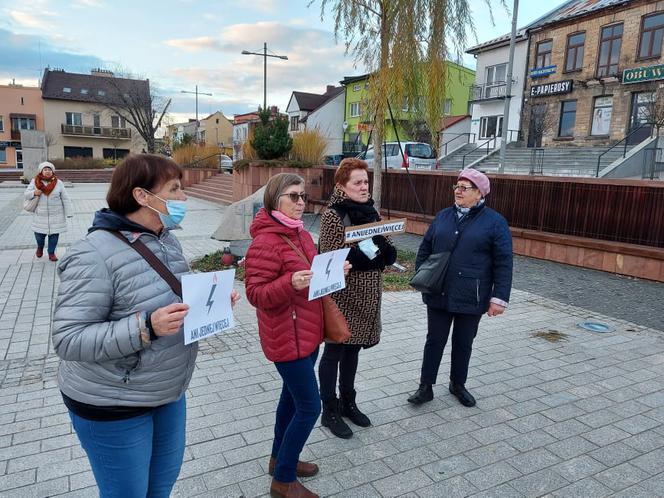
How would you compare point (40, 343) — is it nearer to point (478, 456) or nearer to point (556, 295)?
point (478, 456)

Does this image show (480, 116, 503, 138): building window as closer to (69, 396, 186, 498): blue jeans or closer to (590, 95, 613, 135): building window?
(590, 95, 613, 135): building window

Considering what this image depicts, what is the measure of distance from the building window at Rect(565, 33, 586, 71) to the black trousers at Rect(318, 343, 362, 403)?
31.1m

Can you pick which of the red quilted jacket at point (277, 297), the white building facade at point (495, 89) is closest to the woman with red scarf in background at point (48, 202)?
the red quilted jacket at point (277, 297)

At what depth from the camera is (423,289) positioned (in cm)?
382

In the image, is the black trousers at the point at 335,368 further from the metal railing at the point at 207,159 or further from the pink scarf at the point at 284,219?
the metal railing at the point at 207,159

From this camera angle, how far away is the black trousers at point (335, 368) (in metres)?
3.43

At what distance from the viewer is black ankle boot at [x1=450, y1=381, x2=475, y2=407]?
404cm

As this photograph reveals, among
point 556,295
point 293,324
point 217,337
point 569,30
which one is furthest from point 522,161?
point 293,324

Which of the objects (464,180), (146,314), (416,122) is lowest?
(146,314)

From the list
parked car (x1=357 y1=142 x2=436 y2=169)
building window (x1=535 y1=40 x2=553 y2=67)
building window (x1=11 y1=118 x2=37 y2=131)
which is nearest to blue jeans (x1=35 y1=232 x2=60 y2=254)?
parked car (x1=357 y1=142 x2=436 y2=169)

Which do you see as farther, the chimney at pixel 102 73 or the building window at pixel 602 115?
the chimney at pixel 102 73

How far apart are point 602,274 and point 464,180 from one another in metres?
6.63

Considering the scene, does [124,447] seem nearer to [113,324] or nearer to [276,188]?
[113,324]

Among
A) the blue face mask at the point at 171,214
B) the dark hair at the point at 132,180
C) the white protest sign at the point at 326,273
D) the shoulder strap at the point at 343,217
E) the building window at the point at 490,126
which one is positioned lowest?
the white protest sign at the point at 326,273
